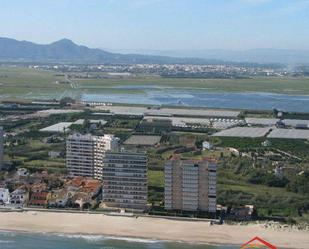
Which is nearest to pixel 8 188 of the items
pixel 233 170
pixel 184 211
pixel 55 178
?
pixel 55 178

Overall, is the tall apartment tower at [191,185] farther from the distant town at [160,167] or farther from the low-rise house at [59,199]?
the low-rise house at [59,199]

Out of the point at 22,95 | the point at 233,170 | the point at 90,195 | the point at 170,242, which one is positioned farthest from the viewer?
the point at 22,95

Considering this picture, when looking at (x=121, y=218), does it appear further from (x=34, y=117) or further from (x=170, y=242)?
(x=34, y=117)

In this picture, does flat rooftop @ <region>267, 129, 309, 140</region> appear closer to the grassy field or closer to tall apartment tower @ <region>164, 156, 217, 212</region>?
tall apartment tower @ <region>164, 156, 217, 212</region>

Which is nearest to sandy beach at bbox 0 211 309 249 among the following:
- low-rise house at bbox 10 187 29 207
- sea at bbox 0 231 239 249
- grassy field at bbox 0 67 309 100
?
sea at bbox 0 231 239 249

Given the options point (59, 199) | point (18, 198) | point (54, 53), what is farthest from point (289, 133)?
point (54, 53)

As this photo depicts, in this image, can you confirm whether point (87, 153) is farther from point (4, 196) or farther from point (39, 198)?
point (4, 196)
